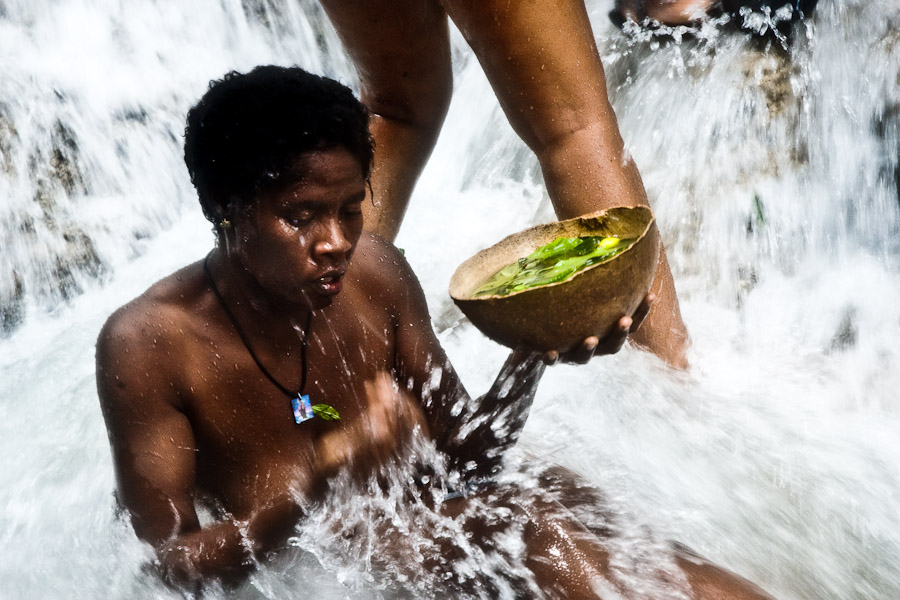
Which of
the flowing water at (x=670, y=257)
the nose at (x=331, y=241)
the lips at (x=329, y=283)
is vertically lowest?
the flowing water at (x=670, y=257)

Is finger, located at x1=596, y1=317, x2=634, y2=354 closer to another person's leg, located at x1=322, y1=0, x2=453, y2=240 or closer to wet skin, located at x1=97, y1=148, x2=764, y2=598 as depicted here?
wet skin, located at x1=97, y1=148, x2=764, y2=598

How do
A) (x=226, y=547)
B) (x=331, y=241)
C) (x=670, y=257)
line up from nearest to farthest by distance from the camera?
1. (x=331, y=241)
2. (x=226, y=547)
3. (x=670, y=257)

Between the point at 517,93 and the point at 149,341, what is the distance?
117cm

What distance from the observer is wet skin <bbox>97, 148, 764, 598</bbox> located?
1692 mm

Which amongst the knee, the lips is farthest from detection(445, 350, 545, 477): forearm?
the knee

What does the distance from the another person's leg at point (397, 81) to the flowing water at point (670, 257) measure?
2.33ft

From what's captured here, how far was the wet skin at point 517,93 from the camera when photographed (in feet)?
7.54

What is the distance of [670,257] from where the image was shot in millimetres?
3479

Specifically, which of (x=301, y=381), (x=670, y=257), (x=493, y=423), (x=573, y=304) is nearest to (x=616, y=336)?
(x=573, y=304)

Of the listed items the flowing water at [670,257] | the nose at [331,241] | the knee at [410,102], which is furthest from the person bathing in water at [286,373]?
the knee at [410,102]

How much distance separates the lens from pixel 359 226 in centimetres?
174

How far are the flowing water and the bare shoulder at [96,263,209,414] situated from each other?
0.38 meters

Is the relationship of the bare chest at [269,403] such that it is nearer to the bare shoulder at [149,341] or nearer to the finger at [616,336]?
the bare shoulder at [149,341]

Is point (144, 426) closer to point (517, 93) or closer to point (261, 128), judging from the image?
point (261, 128)
